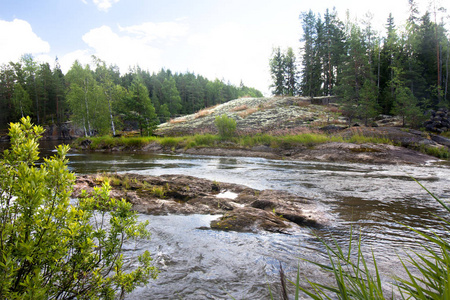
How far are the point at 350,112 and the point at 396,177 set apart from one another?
17.0 meters

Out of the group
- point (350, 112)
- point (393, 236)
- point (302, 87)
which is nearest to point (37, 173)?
point (393, 236)

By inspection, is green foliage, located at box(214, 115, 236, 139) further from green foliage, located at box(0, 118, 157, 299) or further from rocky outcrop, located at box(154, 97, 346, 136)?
green foliage, located at box(0, 118, 157, 299)

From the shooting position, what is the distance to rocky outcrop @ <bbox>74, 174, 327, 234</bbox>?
18.3 ft

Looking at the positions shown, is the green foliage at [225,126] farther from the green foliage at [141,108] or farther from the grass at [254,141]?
the green foliage at [141,108]

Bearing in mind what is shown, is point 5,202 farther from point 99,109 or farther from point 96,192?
point 99,109

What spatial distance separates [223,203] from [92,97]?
36.7 meters

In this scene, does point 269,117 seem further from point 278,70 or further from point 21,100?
point 21,100

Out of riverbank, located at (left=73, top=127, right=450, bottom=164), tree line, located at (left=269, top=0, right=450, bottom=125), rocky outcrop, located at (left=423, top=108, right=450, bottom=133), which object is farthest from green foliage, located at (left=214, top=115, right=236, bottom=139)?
rocky outcrop, located at (left=423, top=108, right=450, bottom=133)

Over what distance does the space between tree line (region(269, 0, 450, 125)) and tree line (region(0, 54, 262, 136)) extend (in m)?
22.9

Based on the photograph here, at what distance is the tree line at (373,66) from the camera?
26812mm

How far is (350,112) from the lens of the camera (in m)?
25.9

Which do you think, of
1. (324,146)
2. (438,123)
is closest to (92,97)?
(324,146)

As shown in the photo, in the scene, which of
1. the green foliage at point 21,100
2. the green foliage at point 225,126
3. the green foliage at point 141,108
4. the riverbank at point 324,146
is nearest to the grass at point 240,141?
the riverbank at point 324,146

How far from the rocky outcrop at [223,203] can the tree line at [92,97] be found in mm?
27659
